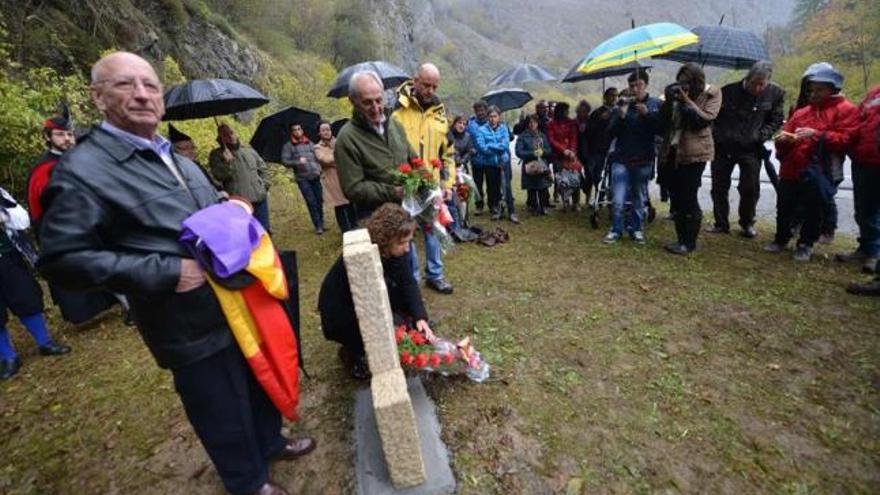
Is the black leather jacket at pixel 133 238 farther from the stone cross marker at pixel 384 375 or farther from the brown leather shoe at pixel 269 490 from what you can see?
the brown leather shoe at pixel 269 490

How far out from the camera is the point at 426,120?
4012 millimetres

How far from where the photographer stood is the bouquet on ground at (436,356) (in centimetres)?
268

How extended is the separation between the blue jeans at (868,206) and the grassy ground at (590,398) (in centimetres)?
43

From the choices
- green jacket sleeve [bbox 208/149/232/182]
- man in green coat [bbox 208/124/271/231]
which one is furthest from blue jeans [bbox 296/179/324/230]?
green jacket sleeve [bbox 208/149/232/182]

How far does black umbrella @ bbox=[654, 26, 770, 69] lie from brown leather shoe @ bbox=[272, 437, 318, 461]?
5.91 metres

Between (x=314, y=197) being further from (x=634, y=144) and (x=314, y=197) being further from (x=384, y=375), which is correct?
(x=384, y=375)

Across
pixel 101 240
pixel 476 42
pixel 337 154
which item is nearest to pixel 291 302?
pixel 101 240

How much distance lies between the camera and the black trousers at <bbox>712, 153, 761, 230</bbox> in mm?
5141

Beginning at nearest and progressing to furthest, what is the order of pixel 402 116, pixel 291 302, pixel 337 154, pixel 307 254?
pixel 291 302, pixel 337 154, pixel 402 116, pixel 307 254

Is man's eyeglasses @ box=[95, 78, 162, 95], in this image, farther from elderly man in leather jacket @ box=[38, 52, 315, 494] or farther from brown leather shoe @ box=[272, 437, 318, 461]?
brown leather shoe @ box=[272, 437, 318, 461]

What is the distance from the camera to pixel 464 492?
2.17 m

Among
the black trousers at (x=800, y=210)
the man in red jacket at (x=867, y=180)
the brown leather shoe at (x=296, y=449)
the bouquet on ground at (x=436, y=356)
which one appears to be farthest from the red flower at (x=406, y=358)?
the black trousers at (x=800, y=210)

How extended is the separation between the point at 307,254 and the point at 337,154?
10.6 feet

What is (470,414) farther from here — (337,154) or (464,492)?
(337,154)
